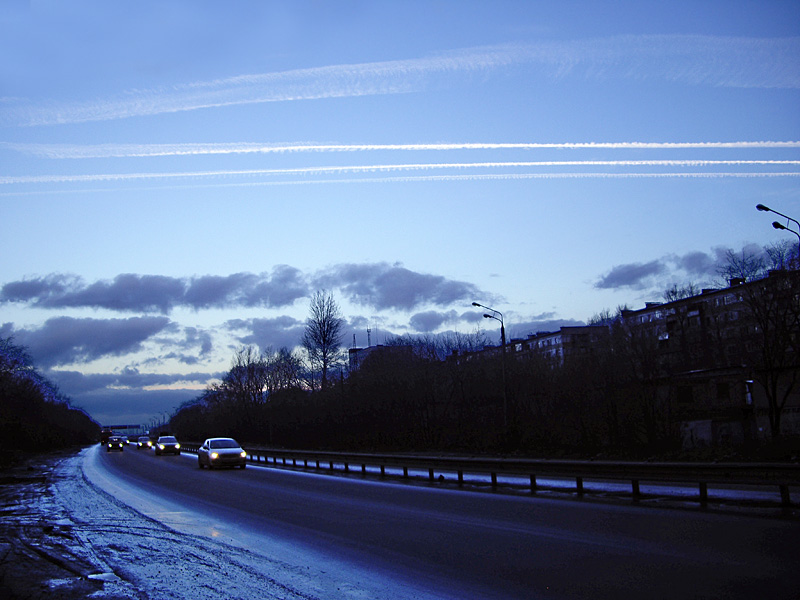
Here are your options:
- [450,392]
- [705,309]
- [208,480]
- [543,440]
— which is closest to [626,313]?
[705,309]

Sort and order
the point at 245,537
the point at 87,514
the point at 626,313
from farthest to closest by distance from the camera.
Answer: the point at 626,313
the point at 87,514
the point at 245,537

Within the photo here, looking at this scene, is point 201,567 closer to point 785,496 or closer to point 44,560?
point 44,560

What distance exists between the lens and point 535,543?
1031cm

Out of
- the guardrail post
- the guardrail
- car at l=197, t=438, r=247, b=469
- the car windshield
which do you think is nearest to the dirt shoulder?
the guardrail

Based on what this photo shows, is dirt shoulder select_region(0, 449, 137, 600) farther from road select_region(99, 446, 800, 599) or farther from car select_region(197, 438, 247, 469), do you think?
car select_region(197, 438, 247, 469)

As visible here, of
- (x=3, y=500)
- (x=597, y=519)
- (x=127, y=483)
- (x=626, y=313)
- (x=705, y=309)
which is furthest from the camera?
(x=626, y=313)

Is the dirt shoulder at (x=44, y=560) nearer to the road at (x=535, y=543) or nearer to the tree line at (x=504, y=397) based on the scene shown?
the road at (x=535, y=543)

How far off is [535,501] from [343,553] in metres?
7.65

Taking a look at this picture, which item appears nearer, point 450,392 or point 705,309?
point 450,392

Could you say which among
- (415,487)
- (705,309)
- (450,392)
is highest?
(705,309)

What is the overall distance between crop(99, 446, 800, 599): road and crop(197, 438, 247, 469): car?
55.2 feet

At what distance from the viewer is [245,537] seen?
11.8m

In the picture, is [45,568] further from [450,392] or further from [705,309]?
[705,309]

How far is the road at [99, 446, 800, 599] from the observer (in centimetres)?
753
